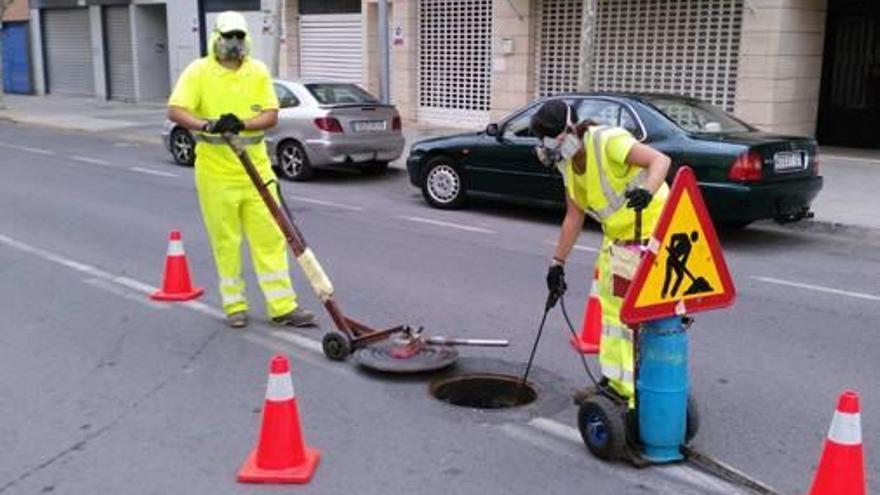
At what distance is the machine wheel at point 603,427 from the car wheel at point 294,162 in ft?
33.1

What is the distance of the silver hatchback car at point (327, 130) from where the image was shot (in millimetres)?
13781

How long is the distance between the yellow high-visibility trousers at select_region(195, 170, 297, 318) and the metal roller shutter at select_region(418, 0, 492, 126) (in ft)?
46.9

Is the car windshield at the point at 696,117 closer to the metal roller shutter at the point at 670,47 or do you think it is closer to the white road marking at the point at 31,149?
the metal roller shutter at the point at 670,47

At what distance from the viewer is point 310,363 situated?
18.8 feet

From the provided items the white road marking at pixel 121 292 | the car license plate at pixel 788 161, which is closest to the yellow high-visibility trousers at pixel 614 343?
the white road marking at pixel 121 292

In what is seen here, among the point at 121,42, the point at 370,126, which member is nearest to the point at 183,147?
the point at 370,126

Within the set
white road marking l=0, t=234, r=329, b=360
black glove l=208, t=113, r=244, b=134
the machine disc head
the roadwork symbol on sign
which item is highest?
black glove l=208, t=113, r=244, b=134

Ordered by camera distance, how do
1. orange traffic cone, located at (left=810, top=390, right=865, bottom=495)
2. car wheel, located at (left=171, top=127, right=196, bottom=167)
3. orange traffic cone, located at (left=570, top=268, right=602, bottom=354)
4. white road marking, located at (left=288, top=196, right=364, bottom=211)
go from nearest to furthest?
orange traffic cone, located at (left=810, top=390, right=865, bottom=495)
orange traffic cone, located at (left=570, top=268, right=602, bottom=354)
white road marking, located at (left=288, top=196, right=364, bottom=211)
car wheel, located at (left=171, top=127, right=196, bottom=167)

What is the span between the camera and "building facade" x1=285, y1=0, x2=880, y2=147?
15.5 metres

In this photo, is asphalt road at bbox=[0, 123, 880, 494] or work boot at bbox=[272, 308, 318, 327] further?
work boot at bbox=[272, 308, 318, 327]

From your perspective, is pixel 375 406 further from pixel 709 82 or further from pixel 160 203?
pixel 709 82

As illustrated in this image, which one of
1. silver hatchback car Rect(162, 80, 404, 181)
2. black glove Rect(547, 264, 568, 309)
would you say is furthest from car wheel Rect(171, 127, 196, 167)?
black glove Rect(547, 264, 568, 309)

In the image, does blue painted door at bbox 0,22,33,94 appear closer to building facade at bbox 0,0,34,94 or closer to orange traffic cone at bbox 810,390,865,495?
building facade at bbox 0,0,34,94

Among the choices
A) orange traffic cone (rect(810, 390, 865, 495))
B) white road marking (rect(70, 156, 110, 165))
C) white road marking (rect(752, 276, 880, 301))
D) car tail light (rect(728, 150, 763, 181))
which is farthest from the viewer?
white road marking (rect(70, 156, 110, 165))
